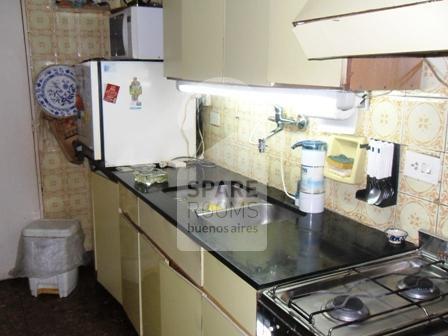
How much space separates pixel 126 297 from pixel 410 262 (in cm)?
163

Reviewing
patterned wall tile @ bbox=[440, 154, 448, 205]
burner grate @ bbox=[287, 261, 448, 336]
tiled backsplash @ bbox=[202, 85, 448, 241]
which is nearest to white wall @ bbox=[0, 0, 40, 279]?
tiled backsplash @ bbox=[202, 85, 448, 241]

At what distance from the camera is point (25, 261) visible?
113 inches

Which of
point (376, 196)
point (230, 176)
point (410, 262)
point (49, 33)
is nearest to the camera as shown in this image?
point (410, 262)

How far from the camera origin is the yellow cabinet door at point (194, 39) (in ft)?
5.82

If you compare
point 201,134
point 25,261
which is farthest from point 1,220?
point 201,134

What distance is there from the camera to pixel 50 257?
2814mm

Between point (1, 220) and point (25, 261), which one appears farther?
point (1, 220)

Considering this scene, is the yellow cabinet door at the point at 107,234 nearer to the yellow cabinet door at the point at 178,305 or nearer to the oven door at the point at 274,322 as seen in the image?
the yellow cabinet door at the point at 178,305

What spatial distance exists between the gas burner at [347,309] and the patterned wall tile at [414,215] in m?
0.46

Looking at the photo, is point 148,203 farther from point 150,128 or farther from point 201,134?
point 201,134

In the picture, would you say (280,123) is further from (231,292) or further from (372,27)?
(372,27)

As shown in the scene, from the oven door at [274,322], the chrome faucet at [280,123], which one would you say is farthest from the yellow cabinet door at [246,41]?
the oven door at [274,322]

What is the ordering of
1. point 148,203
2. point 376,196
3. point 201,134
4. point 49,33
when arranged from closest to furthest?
point 376,196
point 148,203
point 201,134
point 49,33

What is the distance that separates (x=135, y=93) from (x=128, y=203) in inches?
24.6
